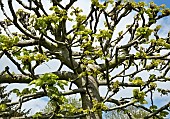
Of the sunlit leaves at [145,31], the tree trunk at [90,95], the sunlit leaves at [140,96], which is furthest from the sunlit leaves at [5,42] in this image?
the sunlit leaves at [145,31]

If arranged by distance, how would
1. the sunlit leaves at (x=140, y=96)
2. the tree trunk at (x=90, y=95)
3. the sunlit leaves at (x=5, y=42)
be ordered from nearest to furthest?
the sunlit leaves at (x=5, y=42), the sunlit leaves at (x=140, y=96), the tree trunk at (x=90, y=95)

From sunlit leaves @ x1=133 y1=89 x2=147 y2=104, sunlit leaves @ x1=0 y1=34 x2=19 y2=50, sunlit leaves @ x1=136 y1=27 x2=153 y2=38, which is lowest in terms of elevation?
sunlit leaves @ x1=133 y1=89 x2=147 y2=104

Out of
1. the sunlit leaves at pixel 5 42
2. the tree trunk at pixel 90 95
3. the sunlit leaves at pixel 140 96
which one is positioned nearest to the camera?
the sunlit leaves at pixel 5 42

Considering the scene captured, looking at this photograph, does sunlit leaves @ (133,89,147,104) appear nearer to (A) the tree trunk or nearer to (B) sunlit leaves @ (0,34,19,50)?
(A) the tree trunk

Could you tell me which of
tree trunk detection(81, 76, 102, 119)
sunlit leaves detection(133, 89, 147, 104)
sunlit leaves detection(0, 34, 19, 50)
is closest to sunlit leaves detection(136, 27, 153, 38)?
sunlit leaves detection(133, 89, 147, 104)

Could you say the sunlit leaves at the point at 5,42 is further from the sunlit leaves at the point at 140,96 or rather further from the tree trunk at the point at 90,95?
the sunlit leaves at the point at 140,96

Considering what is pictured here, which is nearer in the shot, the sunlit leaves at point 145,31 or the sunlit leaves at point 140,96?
the sunlit leaves at point 140,96

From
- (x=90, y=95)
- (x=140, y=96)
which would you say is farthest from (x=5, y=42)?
(x=140, y=96)

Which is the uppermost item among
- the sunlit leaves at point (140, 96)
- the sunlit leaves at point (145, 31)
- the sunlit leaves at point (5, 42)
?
the sunlit leaves at point (145, 31)

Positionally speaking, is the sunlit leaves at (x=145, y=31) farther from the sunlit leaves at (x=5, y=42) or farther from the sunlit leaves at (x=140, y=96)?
the sunlit leaves at (x=5, y=42)

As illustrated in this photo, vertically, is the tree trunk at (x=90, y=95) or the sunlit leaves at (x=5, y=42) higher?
the sunlit leaves at (x=5, y=42)

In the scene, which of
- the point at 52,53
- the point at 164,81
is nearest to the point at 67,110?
A: the point at 52,53

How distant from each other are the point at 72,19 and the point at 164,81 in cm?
328

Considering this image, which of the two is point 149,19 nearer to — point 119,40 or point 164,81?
point 119,40
